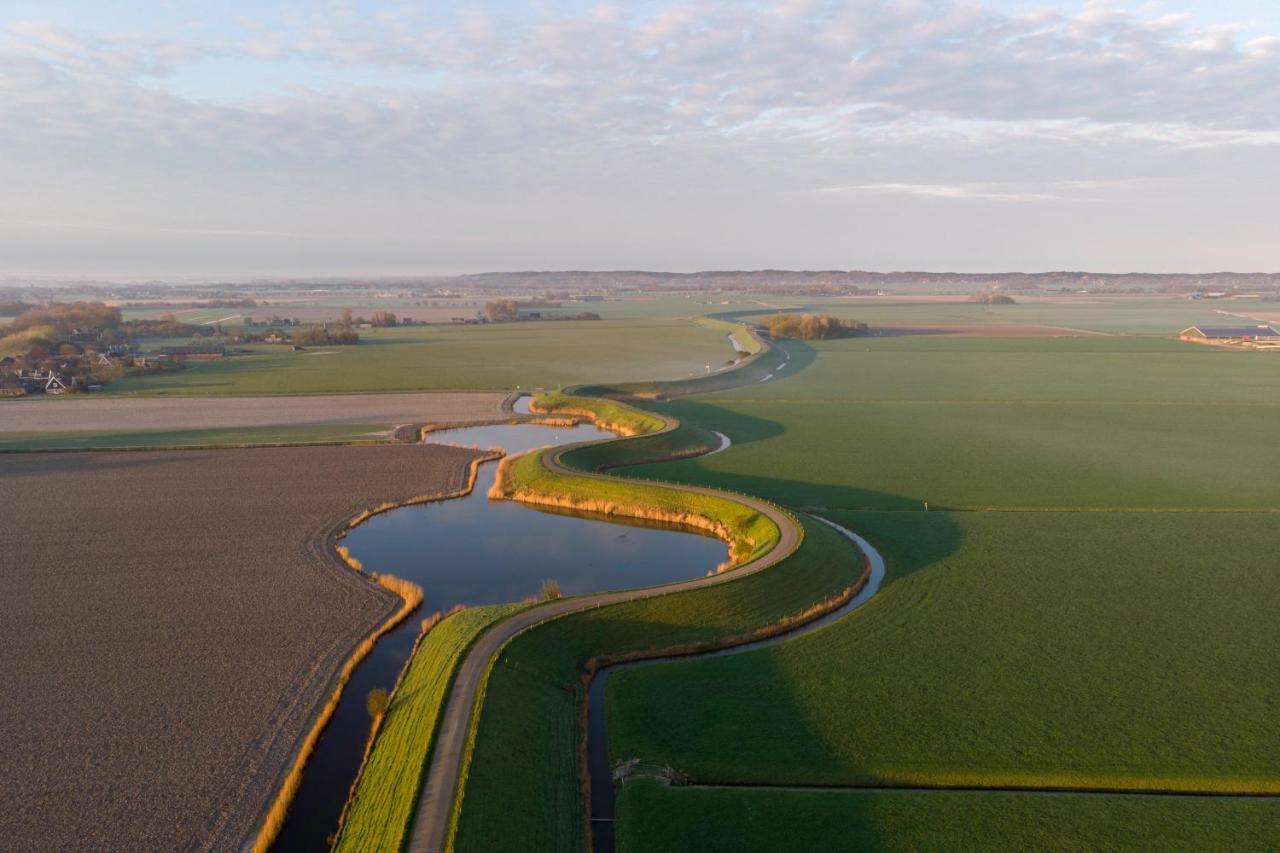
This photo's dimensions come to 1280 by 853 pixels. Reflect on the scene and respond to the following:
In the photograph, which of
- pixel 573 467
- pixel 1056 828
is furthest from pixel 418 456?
pixel 1056 828

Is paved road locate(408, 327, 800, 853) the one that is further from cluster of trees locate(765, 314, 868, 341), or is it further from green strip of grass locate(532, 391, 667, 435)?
cluster of trees locate(765, 314, 868, 341)

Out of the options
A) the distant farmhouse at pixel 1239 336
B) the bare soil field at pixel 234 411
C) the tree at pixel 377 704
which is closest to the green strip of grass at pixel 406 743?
the tree at pixel 377 704

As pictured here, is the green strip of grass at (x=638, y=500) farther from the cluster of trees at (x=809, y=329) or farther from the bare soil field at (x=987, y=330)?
the bare soil field at (x=987, y=330)

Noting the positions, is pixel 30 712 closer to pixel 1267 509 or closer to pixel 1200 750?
pixel 1200 750

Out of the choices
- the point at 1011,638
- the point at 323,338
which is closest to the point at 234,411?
the point at 323,338

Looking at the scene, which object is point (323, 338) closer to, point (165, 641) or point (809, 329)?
point (809, 329)
